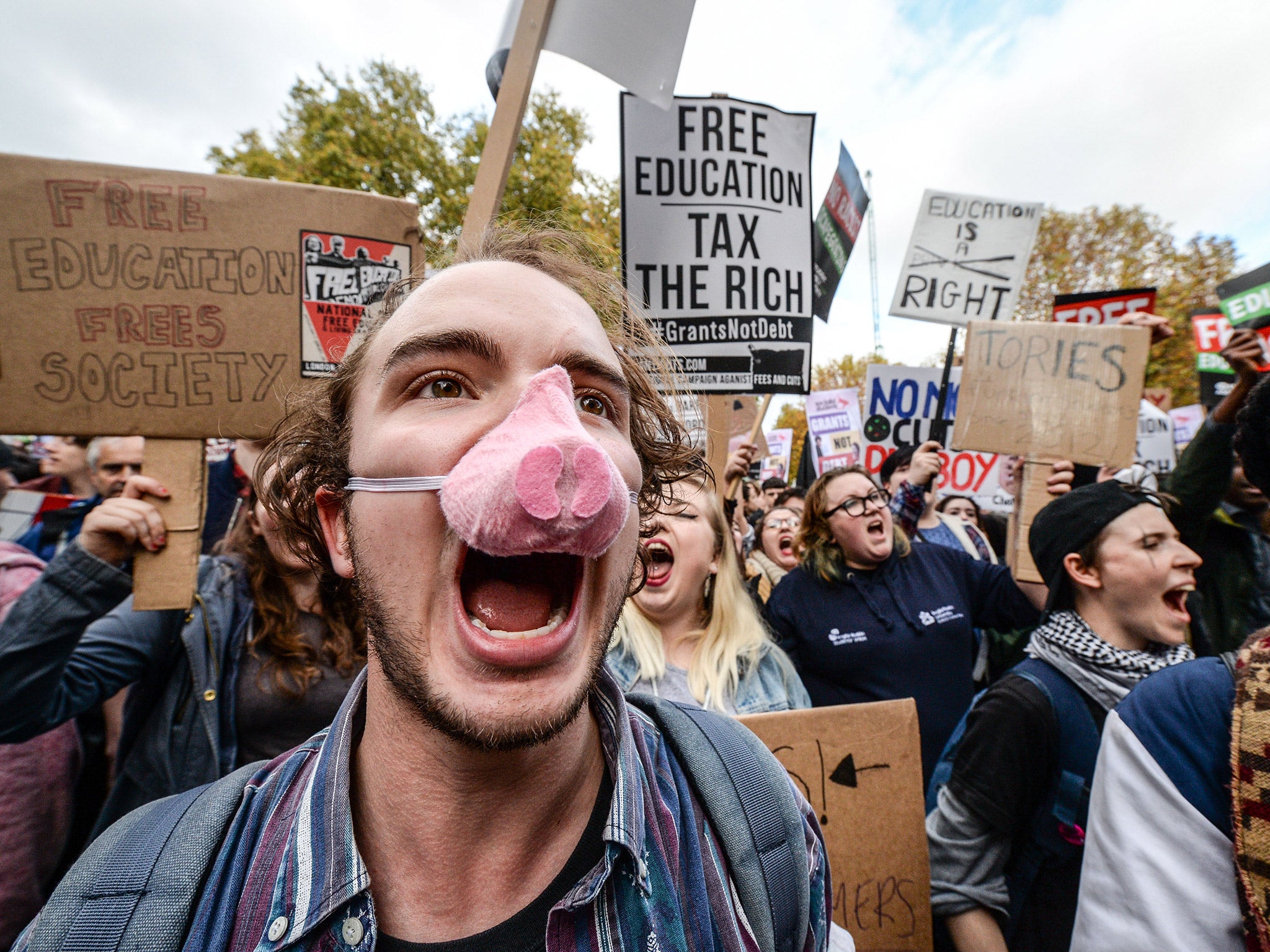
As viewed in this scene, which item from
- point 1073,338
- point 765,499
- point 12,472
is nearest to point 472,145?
point 765,499

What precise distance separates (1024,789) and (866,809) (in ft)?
1.46

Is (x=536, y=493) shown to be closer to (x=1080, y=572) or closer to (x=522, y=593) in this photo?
(x=522, y=593)

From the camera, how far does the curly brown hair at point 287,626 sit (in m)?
2.11

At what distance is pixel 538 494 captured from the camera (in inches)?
34.2

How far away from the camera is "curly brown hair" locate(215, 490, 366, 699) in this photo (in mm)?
2109

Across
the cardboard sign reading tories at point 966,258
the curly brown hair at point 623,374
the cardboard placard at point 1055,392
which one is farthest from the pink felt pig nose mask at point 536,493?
the cardboard sign reading tories at point 966,258

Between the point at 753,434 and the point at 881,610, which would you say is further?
the point at 753,434

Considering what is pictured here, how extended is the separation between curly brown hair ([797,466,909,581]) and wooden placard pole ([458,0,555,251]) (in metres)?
2.24

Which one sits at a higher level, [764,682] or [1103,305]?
[1103,305]

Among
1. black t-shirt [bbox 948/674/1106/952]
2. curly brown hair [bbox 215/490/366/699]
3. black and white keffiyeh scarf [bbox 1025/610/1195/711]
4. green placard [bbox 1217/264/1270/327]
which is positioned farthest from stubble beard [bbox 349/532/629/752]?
green placard [bbox 1217/264/1270/327]

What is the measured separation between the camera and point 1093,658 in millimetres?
2090

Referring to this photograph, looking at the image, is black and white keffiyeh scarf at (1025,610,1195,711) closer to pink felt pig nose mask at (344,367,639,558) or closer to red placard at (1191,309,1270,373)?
pink felt pig nose mask at (344,367,639,558)

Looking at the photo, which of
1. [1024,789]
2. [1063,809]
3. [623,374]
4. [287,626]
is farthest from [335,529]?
[1063,809]

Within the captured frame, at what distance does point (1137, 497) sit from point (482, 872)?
260 cm
